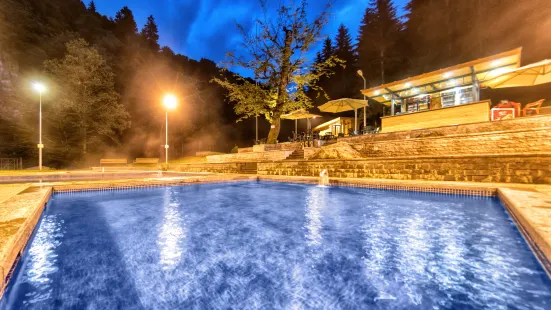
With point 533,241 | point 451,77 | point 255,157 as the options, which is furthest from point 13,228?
point 451,77

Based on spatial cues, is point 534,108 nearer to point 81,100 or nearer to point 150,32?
point 81,100

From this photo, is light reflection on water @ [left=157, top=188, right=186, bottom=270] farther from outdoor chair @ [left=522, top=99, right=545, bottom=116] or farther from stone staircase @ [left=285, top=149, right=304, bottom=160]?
outdoor chair @ [left=522, top=99, right=545, bottom=116]

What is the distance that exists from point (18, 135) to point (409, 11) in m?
48.3

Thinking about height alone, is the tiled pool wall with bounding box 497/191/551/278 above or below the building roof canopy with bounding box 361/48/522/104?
below

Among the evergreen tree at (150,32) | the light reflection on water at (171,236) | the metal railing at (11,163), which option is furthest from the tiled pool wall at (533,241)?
the evergreen tree at (150,32)

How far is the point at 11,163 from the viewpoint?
2131 centimetres

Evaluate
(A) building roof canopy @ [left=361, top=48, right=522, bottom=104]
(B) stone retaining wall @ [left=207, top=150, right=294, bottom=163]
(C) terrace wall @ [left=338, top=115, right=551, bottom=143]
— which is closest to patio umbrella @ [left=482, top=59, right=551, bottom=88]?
(A) building roof canopy @ [left=361, top=48, right=522, bottom=104]

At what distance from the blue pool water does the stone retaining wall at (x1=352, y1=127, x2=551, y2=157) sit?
11.1ft

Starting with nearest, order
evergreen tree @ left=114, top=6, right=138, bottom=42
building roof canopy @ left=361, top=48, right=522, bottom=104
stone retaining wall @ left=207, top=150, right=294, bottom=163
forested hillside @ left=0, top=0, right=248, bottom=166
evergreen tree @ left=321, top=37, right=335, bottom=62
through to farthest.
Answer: building roof canopy @ left=361, top=48, right=522, bottom=104 < stone retaining wall @ left=207, top=150, right=294, bottom=163 < forested hillside @ left=0, top=0, right=248, bottom=166 < evergreen tree @ left=114, top=6, right=138, bottom=42 < evergreen tree @ left=321, top=37, right=335, bottom=62

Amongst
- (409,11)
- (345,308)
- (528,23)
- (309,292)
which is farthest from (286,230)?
(409,11)

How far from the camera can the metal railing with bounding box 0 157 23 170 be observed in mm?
20719

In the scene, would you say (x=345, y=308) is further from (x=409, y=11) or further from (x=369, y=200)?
(x=409, y=11)

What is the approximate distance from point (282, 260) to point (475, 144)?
351 inches

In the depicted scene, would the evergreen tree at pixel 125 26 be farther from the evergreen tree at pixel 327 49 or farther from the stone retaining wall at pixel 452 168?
the stone retaining wall at pixel 452 168
